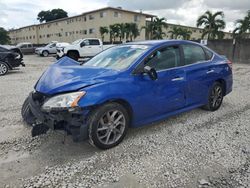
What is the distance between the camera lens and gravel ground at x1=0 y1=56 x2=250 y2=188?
2496 millimetres

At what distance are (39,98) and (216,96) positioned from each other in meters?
3.66

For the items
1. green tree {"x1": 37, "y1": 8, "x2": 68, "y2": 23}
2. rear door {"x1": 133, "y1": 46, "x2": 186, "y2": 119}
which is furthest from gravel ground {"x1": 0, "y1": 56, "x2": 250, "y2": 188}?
green tree {"x1": 37, "y1": 8, "x2": 68, "y2": 23}

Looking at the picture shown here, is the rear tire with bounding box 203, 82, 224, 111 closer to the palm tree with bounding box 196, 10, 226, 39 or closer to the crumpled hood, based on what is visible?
the crumpled hood

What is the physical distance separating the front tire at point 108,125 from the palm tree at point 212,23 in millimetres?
24267

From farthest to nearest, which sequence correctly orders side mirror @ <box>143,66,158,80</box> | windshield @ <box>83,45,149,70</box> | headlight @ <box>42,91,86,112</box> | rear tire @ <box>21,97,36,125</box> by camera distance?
rear tire @ <box>21,97,36,125</box>
windshield @ <box>83,45,149,70</box>
side mirror @ <box>143,66,158,80</box>
headlight @ <box>42,91,86,112</box>

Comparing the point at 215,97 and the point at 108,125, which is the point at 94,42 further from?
the point at 108,125

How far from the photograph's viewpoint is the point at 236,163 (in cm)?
281

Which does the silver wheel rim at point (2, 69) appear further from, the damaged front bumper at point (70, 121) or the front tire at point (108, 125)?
the front tire at point (108, 125)

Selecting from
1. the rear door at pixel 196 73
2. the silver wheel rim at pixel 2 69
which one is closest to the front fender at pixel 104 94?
the rear door at pixel 196 73

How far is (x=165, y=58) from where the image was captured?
3.73 m

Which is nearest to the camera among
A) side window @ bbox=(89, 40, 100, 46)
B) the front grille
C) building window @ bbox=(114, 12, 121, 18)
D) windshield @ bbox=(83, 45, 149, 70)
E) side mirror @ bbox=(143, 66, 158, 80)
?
the front grille

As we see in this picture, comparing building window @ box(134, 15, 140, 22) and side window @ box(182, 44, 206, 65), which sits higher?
building window @ box(134, 15, 140, 22)

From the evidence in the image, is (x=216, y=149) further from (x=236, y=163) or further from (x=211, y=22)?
(x=211, y=22)

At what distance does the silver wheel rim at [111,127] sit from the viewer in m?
3.03
